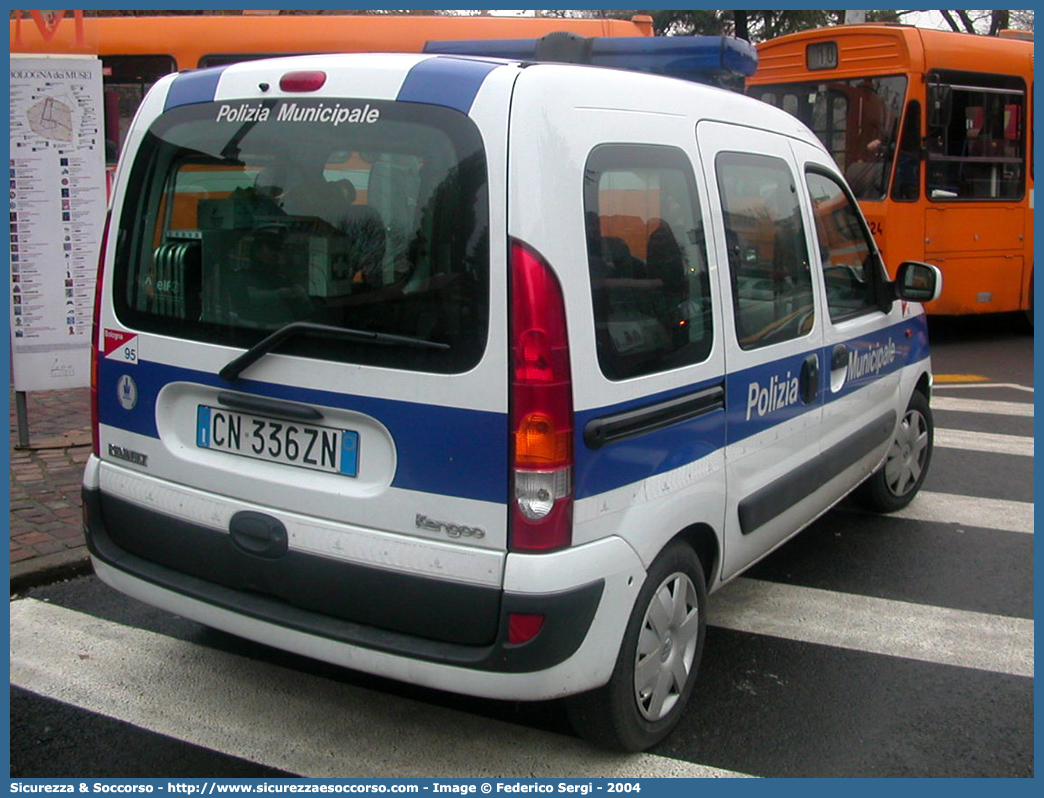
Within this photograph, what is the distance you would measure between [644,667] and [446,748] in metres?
0.67

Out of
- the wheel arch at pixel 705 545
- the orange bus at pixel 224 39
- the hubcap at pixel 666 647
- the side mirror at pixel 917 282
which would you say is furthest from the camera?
the orange bus at pixel 224 39

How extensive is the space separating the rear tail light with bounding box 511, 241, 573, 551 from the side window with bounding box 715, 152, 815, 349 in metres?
0.98

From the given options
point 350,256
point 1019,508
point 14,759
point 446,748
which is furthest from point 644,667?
point 1019,508

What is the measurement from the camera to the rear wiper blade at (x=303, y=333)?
2.75 m

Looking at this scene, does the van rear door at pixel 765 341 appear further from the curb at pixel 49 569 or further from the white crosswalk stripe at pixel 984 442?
the white crosswalk stripe at pixel 984 442

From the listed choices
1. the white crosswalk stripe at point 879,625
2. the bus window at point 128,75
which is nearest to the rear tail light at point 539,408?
the white crosswalk stripe at point 879,625

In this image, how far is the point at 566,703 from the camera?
3.09m

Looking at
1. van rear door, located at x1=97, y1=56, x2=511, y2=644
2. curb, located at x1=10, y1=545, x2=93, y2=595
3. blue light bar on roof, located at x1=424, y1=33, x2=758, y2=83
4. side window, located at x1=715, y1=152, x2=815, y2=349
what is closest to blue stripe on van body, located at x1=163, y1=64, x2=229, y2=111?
van rear door, located at x1=97, y1=56, x2=511, y2=644

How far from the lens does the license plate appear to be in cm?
289

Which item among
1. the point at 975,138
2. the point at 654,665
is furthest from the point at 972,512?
the point at 975,138

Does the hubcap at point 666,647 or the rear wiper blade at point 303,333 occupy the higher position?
the rear wiper blade at point 303,333

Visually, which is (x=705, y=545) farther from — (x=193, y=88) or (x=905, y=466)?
(x=905, y=466)

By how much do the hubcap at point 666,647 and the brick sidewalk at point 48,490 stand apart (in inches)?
107

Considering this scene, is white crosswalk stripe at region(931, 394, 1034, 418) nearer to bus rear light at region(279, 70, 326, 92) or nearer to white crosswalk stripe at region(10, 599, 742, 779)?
white crosswalk stripe at region(10, 599, 742, 779)
